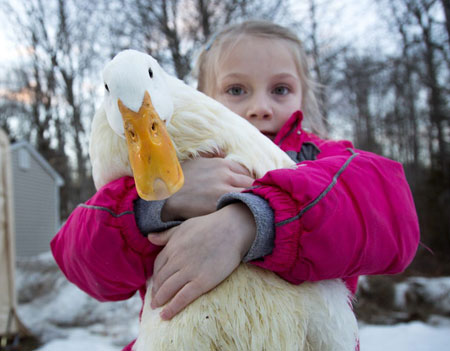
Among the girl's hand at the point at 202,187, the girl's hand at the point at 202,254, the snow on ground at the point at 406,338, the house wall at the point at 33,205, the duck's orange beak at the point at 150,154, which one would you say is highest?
the duck's orange beak at the point at 150,154

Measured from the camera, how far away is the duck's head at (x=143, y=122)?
705 millimetres

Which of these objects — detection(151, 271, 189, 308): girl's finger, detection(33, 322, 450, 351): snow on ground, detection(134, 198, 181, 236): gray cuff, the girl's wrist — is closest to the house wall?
detection(33, 322, 450, 351): snow on ground

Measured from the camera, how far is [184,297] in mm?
758

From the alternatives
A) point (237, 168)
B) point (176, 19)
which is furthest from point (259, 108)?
point (176, 19)

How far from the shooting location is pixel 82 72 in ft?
42.2

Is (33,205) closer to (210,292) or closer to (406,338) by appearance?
(406,338)

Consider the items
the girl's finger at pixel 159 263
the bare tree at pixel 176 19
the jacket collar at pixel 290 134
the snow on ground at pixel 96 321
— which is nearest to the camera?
the girl's finger at pixel 159 263

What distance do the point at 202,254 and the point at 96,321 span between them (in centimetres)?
524

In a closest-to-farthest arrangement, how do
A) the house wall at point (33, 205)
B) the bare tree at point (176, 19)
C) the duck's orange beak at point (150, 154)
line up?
the duck's orange beak at point (150, 154) < the bare tree at point (176, 19) < the house wall at point (33, 205)

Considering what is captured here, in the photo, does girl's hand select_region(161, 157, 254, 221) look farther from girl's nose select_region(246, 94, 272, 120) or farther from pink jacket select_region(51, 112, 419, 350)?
Result: girl's nose select_region(246, 94, 272, 120)

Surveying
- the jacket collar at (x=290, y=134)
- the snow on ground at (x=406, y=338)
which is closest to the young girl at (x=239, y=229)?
the jacket collar at (x=290, y=134)

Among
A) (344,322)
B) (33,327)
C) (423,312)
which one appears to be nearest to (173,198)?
(344,322)

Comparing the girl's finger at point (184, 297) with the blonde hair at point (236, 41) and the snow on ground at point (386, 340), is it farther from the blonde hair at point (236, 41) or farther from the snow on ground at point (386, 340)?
the snow on ground at point (386, 340)

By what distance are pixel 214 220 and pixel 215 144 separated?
215mm
